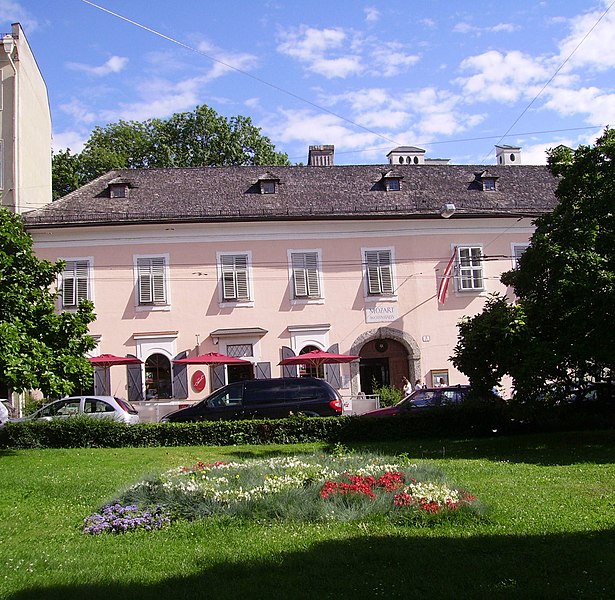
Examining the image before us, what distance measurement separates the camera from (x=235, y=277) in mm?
31531

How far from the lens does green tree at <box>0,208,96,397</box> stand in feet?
53.1

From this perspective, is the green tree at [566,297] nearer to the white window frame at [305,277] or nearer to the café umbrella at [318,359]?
the café umbrella at [318,359]

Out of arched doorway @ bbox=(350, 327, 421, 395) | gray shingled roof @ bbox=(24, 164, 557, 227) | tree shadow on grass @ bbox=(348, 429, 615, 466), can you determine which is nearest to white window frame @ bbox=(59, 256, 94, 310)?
gray shingled roof @ bbox=(24, 164, 557, 227)

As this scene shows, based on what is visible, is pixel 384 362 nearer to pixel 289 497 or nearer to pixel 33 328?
pixel 33 328

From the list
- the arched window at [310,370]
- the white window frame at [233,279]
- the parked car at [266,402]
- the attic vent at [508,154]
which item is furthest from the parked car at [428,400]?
the attic vent at [508,154]

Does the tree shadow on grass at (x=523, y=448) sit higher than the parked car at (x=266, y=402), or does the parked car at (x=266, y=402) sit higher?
the parked car at (x=266, y=402)

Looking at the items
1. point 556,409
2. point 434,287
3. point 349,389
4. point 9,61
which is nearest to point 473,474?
point 556,409

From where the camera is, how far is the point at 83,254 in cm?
3083

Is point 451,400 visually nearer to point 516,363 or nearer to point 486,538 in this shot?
point 516,363

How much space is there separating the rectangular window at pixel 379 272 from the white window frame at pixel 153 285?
8.74 m

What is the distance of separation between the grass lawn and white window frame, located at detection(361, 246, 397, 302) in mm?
20388

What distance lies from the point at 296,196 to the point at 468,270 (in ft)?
27.9

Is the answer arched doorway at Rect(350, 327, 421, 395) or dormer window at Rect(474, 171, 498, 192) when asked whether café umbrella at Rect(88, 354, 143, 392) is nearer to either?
arched doorway at Rect(350, 327, 421, 395)

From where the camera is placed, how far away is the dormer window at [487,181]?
34.9 metres
